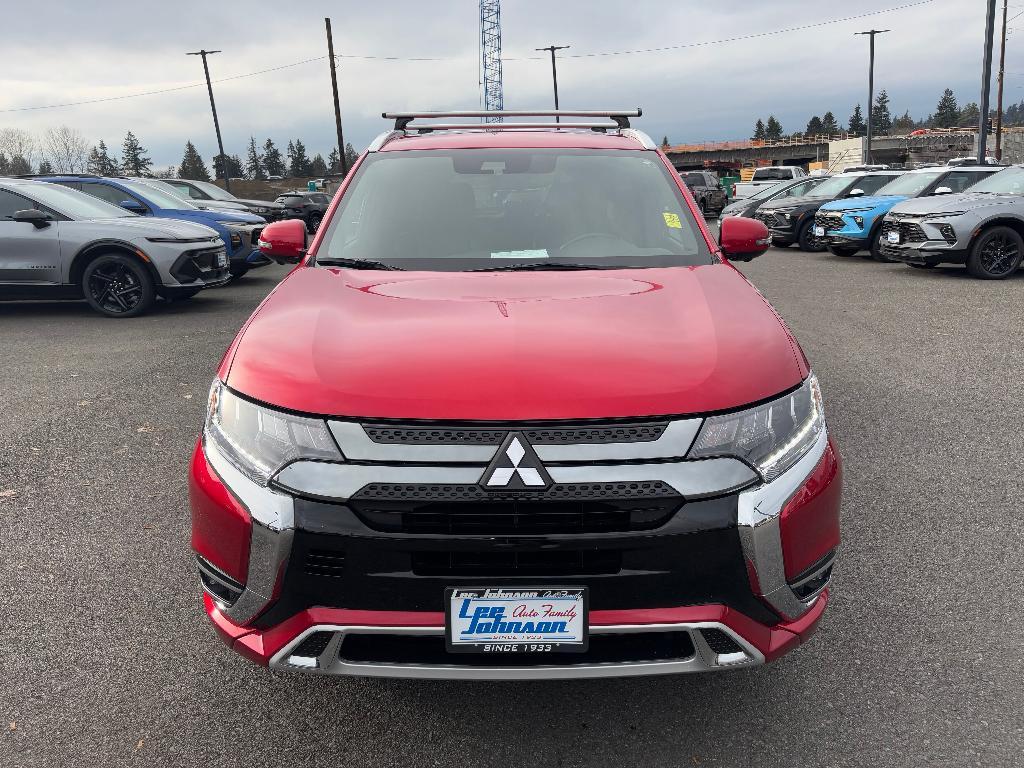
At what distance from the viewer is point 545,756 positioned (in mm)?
2316

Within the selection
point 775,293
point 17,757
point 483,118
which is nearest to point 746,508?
point 17,757

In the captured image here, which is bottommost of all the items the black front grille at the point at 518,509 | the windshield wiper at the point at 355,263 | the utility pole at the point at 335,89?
the black front grille at the point at 518,509

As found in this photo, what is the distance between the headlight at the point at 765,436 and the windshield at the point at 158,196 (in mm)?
12358

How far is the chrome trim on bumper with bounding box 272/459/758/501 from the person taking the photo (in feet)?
6.59

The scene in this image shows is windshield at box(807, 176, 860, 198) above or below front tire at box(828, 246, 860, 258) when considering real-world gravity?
above

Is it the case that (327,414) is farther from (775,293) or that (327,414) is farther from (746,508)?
(775,293)

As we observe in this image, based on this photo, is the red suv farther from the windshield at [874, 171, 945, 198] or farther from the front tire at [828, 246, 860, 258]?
the windshield at [874, 171, 945, 198]

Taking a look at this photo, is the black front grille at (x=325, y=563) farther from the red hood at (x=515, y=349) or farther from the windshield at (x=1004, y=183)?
the windshield at (x=1004, y=183)

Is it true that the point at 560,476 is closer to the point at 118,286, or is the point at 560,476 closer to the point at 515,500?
the point at 515,500

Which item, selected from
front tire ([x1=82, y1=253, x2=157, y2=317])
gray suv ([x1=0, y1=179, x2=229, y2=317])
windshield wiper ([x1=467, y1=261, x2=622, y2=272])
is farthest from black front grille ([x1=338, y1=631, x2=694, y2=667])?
front tire ([x1=82, y1=253, x2=157, y2=317])

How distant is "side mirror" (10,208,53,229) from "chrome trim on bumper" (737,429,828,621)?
995 centimetres

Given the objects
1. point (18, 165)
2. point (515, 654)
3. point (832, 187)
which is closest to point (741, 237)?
point (515, 654)

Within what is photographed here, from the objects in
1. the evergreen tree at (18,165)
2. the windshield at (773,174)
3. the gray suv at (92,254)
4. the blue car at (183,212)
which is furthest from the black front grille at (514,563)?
the evergreen tree at (18,165)

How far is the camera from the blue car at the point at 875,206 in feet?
46.9
